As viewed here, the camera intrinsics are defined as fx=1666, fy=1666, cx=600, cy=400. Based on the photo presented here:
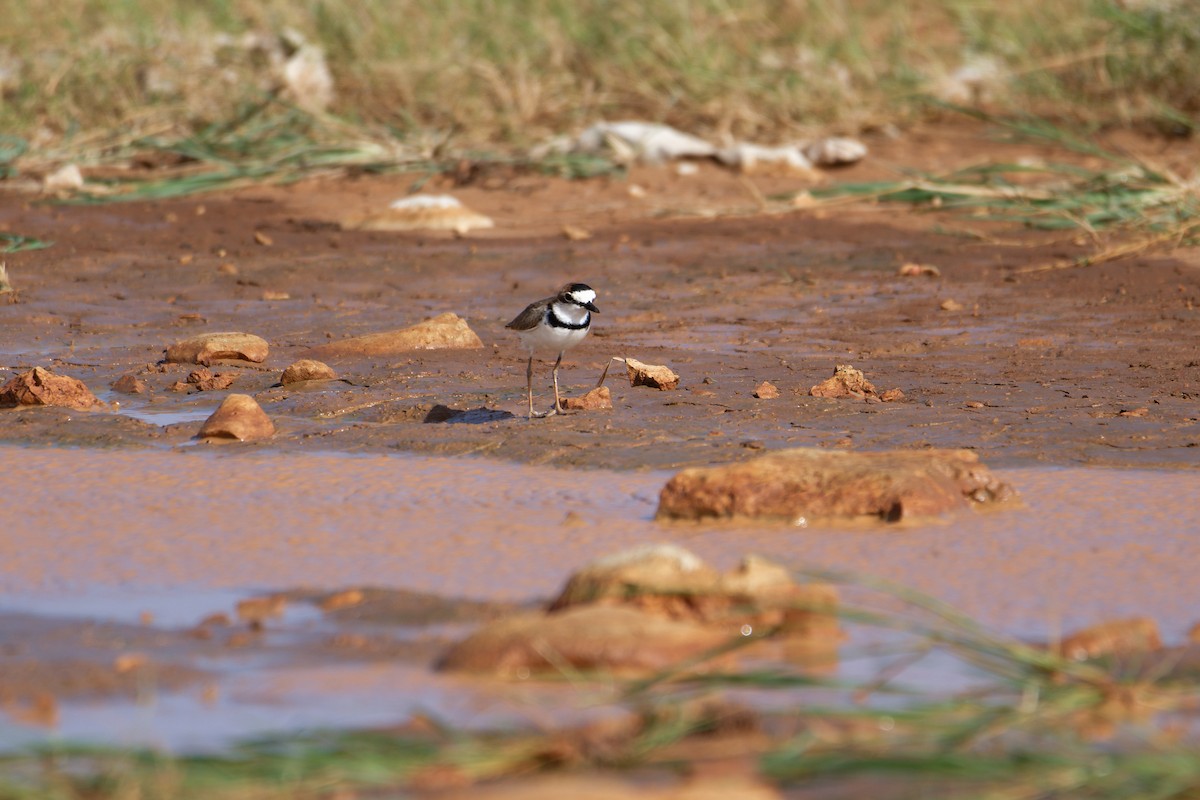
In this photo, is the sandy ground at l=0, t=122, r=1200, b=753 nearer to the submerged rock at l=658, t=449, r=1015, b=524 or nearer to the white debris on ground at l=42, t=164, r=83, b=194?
the submerged rock at l=658, t=449, r=1015, b=524

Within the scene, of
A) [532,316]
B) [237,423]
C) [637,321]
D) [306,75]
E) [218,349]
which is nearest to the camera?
[237,423]

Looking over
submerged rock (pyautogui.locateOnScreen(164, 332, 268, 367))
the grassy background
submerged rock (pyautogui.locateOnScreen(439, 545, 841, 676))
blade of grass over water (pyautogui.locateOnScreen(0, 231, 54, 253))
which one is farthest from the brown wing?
the grassy background

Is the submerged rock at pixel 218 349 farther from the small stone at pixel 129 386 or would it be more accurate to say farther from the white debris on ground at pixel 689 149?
the white debris on ground at pixel 689 149

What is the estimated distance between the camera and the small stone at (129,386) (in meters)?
6.41

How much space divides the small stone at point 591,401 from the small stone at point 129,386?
169cm

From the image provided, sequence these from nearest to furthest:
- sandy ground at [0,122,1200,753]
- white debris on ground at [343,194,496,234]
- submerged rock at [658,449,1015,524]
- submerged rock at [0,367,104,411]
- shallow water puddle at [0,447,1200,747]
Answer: shallow water puddle at [0,447,1200,747], sandy ground at [0,122,1200,753], submerged rock at [658,449,1015,524], submerged rock at [0,367,104,411], white debris on ground at [343,194,496,234]

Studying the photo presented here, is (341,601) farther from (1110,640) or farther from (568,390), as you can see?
(568,390)

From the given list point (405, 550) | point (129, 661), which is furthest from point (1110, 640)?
point (129, 661)

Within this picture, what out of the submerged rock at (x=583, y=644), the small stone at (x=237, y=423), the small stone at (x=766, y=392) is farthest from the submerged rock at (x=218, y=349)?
the submerged rock at (x=583, y=644)

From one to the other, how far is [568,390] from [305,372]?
1009 mm

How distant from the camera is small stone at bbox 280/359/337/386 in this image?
6375 mm

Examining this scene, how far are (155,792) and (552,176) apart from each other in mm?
9102

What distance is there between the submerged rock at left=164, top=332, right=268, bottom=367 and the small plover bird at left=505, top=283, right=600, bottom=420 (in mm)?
1462

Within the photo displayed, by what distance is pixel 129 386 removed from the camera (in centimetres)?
642
